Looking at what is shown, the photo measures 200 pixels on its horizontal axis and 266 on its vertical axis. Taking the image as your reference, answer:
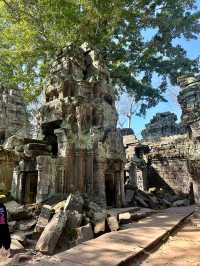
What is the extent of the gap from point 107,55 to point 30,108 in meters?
10.7

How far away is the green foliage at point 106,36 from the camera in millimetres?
19438

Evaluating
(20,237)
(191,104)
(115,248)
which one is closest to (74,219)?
(20,237)

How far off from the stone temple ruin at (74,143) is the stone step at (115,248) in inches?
181

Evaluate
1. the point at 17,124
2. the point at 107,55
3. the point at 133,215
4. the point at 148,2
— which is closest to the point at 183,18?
the point at 148,2

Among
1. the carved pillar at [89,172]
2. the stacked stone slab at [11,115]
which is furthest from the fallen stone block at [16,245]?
the stacked stone slab at [11,115]

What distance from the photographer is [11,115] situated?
1931 cm

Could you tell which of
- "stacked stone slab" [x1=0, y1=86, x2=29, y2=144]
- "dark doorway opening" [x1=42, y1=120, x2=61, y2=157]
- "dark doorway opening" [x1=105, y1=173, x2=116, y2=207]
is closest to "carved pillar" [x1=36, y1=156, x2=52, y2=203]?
"dark doorway opening" [x1=42, y1=120, x2=61, y2=157]

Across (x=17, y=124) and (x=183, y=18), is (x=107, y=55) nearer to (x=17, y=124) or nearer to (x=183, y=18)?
(x=183, y=18)

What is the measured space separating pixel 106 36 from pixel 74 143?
10939 millimetres

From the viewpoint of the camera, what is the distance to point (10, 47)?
21938 millimetres

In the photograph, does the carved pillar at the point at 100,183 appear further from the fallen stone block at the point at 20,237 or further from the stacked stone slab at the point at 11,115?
the stacked stone slab at the point at 11,115

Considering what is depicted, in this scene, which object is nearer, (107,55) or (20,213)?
(20,213)

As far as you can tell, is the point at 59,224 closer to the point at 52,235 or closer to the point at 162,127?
the point at 52,235

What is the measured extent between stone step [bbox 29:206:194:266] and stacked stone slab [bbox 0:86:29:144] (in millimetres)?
12963
